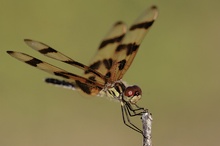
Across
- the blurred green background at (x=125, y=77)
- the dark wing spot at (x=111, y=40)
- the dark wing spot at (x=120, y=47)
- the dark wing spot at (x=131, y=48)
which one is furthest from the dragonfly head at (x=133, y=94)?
the blurred green background at (x=125, y=77)

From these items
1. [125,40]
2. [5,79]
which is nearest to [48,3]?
[5,79]

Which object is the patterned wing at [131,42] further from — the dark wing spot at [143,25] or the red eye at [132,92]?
the red eye at [132,92]

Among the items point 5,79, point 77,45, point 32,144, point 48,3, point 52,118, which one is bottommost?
point 32,144

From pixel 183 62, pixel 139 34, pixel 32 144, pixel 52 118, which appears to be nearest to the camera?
pixel 139 34

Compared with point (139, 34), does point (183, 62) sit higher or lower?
higher

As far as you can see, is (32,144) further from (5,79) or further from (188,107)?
(188,107)

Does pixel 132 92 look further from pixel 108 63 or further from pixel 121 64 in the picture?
pixel 108 63
